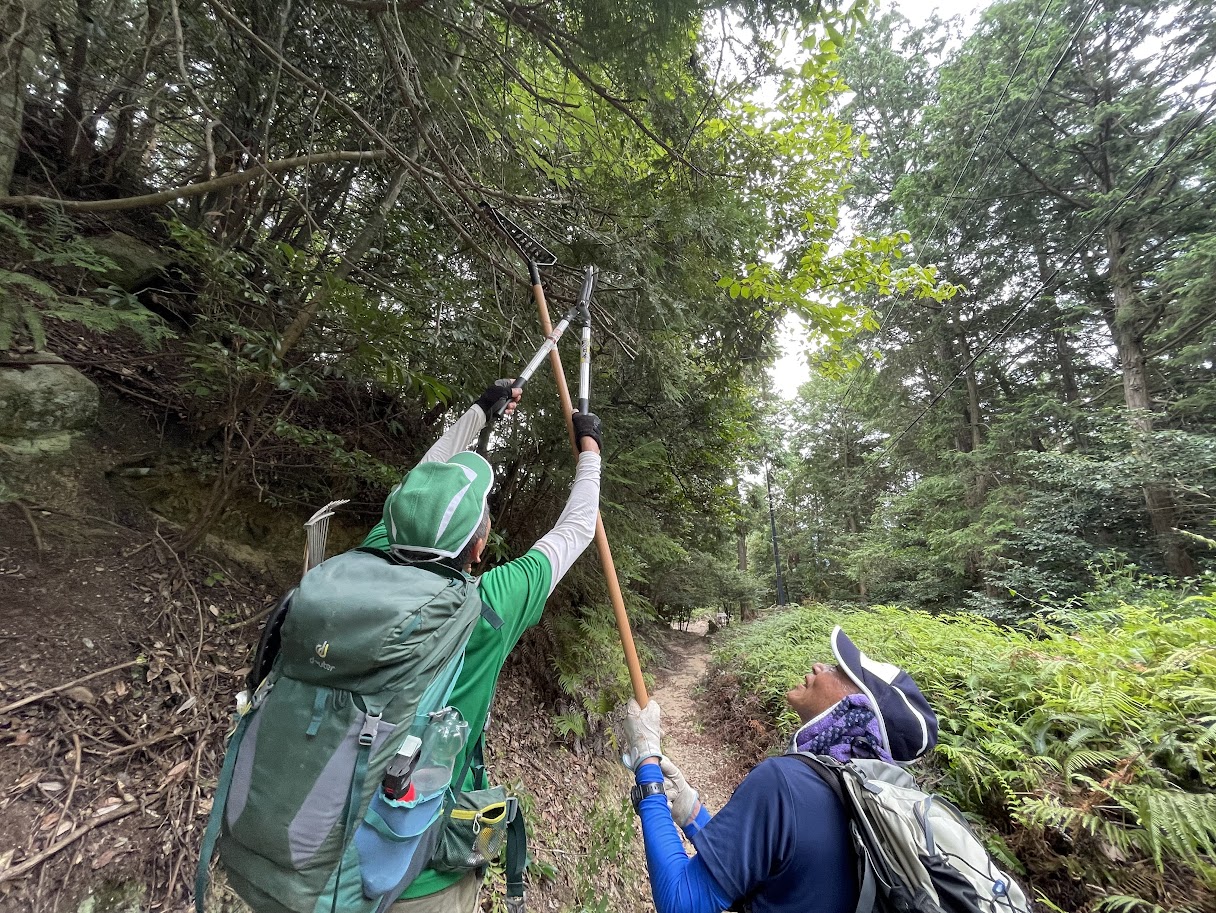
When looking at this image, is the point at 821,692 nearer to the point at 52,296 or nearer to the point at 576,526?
the point at 576,526

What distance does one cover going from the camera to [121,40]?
142 inches

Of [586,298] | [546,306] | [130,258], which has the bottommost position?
[130,258]

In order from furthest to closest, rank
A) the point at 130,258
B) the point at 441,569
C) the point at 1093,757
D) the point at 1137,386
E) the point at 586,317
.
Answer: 1. the point at 1137,386
2. the point at 130,258
3. the point at 586,317
4. the point at 1093,757
5. the point at 441,569

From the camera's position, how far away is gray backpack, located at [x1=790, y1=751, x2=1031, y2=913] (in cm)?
124

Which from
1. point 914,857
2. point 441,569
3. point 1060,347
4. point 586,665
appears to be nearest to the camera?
point 914,857

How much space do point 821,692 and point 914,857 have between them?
0.70 metres

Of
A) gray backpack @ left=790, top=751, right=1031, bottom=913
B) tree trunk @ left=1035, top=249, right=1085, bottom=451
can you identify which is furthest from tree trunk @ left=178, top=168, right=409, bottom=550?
tree trunk @ left=1035, top=249, right=1085, bottom=451

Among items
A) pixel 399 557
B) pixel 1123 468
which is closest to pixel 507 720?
pixel 399 557

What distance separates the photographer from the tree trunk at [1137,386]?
373 inches

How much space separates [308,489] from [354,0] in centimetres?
353

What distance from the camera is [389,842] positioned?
1.36 m

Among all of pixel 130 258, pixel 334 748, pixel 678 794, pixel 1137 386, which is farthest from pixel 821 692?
pixel 1137 386

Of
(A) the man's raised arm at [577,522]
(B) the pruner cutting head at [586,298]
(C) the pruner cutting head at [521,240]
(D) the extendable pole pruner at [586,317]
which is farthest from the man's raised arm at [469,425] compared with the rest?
(C) the pruner cutting head at [521,240]

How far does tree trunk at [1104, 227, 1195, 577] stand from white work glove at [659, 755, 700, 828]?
12120mm
